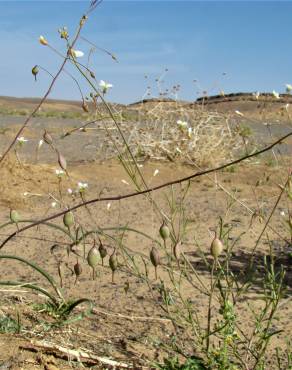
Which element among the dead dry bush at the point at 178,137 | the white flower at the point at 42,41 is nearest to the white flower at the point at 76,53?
the white flower at the point at 42,41

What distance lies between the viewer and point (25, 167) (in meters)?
6.85

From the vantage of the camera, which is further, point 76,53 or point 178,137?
point 178,137

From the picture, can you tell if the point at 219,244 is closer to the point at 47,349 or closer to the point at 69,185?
the point at 47,349

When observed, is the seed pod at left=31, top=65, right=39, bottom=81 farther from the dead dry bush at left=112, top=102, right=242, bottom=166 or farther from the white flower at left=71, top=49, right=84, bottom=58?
the dead dry bush at left=112, top=102, right=242, bottom=166

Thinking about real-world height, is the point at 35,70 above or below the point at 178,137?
above

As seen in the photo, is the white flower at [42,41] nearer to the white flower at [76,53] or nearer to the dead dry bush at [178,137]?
the white flower at [76,53]

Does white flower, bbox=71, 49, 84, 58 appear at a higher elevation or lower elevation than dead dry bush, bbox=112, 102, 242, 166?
higher

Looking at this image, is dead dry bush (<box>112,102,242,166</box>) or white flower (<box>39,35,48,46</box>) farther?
dead dry bush (<box>112,102,242,166</box>)

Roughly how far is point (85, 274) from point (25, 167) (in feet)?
11.0

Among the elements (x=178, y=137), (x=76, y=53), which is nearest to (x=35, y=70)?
(x=76, y=53)

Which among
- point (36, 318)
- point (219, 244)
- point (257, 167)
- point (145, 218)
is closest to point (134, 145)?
point (257, 167)

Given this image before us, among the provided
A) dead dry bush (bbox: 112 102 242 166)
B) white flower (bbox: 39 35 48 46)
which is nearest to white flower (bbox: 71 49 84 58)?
white flower (bbox: 39 35 48 46)

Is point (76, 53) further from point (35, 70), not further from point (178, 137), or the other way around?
point (178, 137)

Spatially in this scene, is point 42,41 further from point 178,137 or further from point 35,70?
point 178,137
